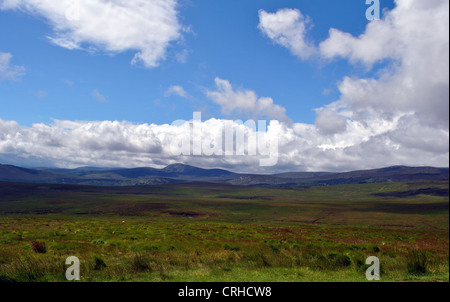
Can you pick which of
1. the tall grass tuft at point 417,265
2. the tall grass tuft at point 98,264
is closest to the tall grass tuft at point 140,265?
the tall grass tuft at point 98,264

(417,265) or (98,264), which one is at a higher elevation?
(98,264)

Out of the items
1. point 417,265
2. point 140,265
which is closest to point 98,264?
point 140,265

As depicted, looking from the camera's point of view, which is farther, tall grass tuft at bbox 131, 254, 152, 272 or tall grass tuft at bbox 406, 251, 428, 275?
tall grass tuft at bbox 406, 251, 428, 275

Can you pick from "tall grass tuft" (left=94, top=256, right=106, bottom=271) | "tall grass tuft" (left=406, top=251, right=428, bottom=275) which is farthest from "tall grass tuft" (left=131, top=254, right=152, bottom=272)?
"tall grass tuft" (left=406, top=251, right=428, bottom=275)

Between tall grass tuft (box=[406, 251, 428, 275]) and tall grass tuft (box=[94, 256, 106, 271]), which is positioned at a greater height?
tall grass tuft (box=[94, 256, 106, 271])

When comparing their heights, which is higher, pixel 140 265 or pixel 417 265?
pixel 140 265

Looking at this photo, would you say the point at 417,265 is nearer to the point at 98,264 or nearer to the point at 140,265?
the point at 140,265

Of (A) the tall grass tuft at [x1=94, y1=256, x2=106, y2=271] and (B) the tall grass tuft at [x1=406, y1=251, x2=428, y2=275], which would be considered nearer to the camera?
(A) the tall grass tuft at [x1=94, y1=256, x2=106, y2=271]

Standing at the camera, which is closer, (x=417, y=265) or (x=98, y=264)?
(x=98, y=264)

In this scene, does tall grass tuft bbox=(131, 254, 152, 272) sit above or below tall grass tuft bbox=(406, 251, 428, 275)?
above

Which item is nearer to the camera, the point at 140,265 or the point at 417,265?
the point at 140,265

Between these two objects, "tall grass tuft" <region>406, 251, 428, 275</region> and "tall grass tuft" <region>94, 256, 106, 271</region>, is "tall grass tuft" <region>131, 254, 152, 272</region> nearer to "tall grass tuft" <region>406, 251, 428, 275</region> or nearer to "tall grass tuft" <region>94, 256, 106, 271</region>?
"tall grass tuft" <region>94, 256, 106, 271</region>
